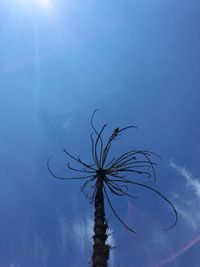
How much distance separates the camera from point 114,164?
11.5 meters

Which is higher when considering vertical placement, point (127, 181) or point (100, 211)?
point (127, 181)

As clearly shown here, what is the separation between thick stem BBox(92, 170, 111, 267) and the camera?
330 inches

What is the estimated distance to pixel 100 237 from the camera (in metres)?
8.88

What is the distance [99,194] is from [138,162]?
10.1ft

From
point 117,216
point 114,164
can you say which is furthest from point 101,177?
point 117,216

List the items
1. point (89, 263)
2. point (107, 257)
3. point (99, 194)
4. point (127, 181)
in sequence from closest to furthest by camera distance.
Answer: point (107, 257) < point (89, 263) < point (99, 194) < point (127, 181)

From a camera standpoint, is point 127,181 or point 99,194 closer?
point 99,194

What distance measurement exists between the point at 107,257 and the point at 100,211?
55.1 inches

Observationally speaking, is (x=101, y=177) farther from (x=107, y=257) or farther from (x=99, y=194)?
(x=107, y=257)

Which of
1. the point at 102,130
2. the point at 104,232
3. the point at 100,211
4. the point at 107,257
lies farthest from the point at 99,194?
the point at 102,130

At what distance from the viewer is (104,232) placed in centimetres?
909

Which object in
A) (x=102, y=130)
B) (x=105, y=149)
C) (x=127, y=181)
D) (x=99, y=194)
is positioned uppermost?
(x=102, y=130)

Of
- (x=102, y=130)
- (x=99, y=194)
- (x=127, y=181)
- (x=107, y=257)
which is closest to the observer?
(x=107, y=257)

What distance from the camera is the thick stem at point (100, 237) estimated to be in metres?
8.39
